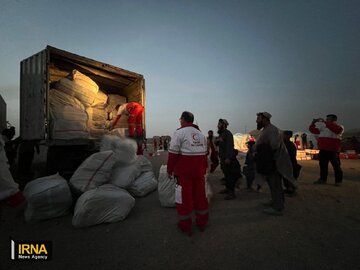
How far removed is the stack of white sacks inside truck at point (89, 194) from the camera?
2719 millimetres

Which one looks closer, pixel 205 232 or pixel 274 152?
pixel 205 232

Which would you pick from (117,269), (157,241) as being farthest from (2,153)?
(157,241)

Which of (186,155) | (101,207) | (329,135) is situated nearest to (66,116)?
(101,207)

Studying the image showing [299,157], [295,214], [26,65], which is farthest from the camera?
[299,157]

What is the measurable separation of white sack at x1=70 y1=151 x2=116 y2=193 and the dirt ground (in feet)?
1.70

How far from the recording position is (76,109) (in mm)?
4805

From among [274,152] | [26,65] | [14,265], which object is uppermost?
[26,65]

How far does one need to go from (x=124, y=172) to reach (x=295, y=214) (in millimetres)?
2848

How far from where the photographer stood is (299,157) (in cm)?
1226

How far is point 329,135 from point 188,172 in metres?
3.98

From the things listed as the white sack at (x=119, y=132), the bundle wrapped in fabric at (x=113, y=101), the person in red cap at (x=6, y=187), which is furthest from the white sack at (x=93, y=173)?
the bundle wrapped in fabric at (x=113, y=101)

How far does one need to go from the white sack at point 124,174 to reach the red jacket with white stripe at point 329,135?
13.2 ft

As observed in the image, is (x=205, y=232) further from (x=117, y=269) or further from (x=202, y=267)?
(x=117, y=269)

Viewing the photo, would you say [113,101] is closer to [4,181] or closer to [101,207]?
[101,207]
